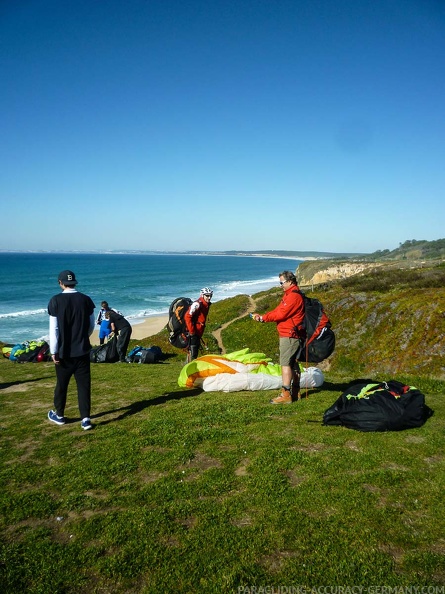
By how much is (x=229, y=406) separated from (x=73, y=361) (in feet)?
11.5

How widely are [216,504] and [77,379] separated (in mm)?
4074

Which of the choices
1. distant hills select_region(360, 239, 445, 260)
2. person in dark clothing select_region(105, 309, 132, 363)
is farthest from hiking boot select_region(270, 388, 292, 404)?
distant hills select_region(360, 239, 445, 260)

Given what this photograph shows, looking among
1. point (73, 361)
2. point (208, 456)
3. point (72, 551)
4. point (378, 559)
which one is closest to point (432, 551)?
point (378, 559)

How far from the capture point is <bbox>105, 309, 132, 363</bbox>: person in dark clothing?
16.0 meters

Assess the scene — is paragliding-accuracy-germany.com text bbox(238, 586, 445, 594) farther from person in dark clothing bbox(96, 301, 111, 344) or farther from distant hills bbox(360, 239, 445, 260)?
distant hills bbox(360, 239, 445, 260)

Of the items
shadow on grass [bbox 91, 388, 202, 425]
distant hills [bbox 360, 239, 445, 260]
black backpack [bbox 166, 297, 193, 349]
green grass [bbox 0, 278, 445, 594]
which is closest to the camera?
green grass [bbox 0, 278, 445, 594]

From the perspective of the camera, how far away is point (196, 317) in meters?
12.1

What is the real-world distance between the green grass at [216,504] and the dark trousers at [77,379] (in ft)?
1.51

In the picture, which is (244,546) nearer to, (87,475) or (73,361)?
(87,475)

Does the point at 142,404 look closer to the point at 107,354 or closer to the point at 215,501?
the point at 215,501

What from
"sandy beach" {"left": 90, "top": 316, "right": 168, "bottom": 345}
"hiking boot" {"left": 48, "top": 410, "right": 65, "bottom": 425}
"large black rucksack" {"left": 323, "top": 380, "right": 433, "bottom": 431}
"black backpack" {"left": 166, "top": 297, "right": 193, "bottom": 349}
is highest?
"black backpack" {"left": 166, "top": 297, "right": 193, "bottom": 349}

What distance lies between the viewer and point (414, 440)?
628 cm

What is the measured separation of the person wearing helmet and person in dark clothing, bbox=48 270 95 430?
187 inches

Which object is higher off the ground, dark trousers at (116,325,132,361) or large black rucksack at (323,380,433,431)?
large black rucksack at (323,380,433,431)
